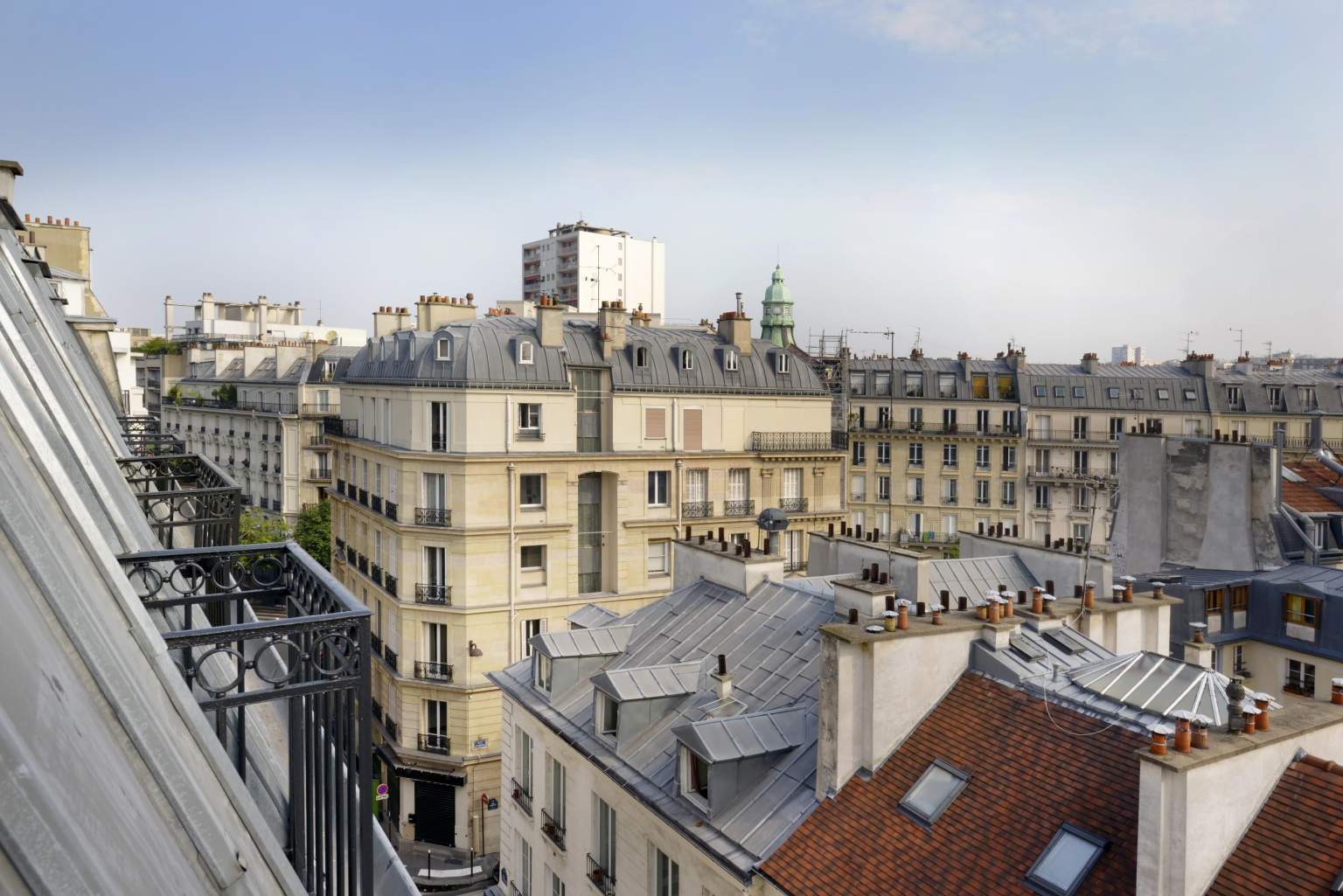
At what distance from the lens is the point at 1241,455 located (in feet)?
83.0

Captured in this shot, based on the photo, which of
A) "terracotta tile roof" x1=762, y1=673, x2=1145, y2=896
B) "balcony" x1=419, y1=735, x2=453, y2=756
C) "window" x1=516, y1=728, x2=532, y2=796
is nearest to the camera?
"terracotta tile roof" x1=762, y1=673, x2=1145, y2=896

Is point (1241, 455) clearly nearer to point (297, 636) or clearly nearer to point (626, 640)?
point (626, 640)

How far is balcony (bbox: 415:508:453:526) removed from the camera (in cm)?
3266

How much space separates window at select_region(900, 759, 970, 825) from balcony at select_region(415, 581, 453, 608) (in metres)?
22.5

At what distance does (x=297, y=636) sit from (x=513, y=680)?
1533cm

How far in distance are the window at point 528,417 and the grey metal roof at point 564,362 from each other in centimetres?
73

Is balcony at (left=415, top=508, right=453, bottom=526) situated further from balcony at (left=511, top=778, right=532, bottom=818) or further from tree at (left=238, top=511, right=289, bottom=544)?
tree at (left=238, top=511, right=289, bottom=544)

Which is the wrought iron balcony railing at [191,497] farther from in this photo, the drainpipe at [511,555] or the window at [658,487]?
the window at [658,487]

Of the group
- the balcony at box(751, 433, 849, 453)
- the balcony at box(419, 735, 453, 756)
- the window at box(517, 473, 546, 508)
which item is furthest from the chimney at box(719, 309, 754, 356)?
the balcony at box(419, 735, 453, 756)

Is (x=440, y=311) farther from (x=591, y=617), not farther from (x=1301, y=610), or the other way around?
(x=1301, y=610)

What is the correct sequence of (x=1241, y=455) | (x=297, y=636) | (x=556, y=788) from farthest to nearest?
(x=1241, y=455) < (x=556, y=788) < (x=297, y=636)

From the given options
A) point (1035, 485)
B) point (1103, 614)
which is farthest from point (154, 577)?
point (1035, 485)

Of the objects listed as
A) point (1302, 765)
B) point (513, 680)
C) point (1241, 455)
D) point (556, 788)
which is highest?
point (1241, 455)

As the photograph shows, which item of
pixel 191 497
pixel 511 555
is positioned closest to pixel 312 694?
pixel 191 497
